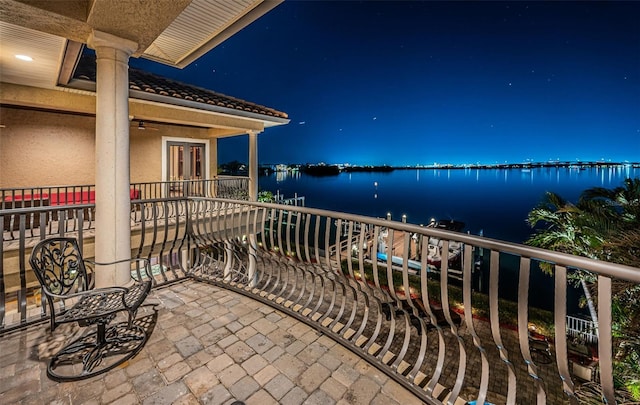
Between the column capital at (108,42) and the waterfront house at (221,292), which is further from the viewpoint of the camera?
the column capital at (108,42)

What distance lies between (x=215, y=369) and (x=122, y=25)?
339 cm

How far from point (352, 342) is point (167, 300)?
2.24 m

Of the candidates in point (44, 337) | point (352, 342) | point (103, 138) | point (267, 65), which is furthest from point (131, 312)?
point (267, 65)

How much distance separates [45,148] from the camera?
753cm

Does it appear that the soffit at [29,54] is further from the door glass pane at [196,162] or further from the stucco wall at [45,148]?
the door glass pane at [196,162]

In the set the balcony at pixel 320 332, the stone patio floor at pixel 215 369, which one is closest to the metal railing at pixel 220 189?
the balcony at pixel 320 332

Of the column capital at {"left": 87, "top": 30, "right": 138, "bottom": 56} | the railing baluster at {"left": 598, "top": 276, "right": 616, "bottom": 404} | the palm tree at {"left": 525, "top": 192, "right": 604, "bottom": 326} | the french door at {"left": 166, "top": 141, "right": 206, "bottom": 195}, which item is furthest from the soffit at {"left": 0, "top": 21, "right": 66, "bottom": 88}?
the palm tree at {"left": 525, "top": 192, "right": 604, "bottom": 326}

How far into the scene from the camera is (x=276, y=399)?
1.80 metres

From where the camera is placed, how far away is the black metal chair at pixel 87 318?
1993 millimetres

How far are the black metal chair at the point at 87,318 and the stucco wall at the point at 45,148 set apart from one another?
7.27m

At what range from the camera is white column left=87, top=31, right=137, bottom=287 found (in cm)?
294

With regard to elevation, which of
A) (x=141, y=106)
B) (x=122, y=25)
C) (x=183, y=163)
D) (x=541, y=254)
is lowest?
(x=541, y=254)

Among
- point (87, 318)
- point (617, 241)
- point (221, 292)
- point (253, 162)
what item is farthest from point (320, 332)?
point (253, 162)

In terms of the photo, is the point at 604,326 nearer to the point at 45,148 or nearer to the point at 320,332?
the point at 320,332
